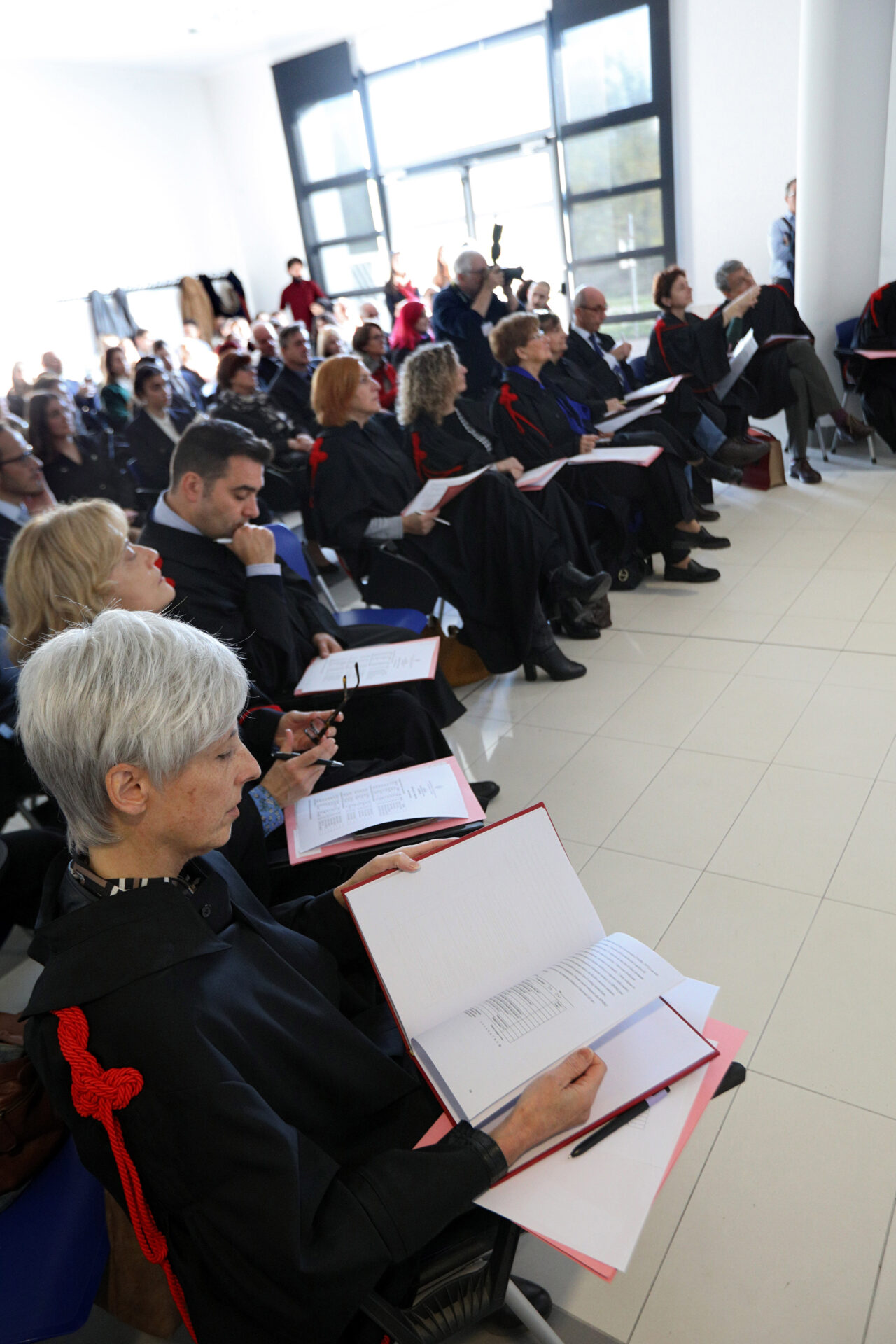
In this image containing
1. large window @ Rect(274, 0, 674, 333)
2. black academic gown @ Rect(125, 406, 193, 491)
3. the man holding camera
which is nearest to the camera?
the man holding camera

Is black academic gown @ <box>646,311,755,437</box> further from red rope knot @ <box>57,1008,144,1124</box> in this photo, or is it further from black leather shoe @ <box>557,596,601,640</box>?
red rope knot @ <box>57,1008,144,1124</box>

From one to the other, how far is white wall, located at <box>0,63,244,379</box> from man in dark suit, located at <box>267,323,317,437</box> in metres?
4.83

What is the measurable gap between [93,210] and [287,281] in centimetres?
252

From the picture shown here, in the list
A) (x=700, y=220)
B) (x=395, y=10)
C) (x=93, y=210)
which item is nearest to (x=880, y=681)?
(x=700, y=220)

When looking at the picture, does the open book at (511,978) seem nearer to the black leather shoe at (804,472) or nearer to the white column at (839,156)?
the black leather shoe at (804,472)

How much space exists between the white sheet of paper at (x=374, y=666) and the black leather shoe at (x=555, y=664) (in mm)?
1153

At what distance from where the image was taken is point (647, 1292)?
137cm

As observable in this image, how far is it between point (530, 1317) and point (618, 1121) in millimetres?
435

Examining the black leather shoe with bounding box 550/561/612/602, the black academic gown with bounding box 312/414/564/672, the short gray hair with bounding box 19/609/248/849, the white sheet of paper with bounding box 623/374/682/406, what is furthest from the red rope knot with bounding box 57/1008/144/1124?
the white sheet of paper with bounding box 623/374/682/406

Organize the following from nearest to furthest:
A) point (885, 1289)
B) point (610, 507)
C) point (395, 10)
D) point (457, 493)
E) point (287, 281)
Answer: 1. point (885, 1289)
2. point (457, 493)
3. point (610, 507)
4. point (395, 10)
5. point (287, 281)

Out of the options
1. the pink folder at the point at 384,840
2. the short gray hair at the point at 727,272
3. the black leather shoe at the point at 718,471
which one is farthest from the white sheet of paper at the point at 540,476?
the short gray hair at the point at 727,272

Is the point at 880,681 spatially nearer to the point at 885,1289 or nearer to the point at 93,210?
the point at 885,1289

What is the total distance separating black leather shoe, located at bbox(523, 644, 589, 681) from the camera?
11.3 ft

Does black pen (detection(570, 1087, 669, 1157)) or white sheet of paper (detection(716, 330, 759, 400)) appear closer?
black pen (detection(570, 1087, 669, 1157))
